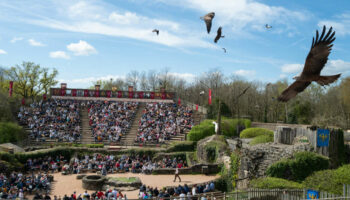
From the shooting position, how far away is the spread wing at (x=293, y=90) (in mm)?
5895

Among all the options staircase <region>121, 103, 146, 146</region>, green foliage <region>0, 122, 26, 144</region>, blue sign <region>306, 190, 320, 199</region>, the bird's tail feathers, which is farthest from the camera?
staircase <region>121, 103, 146, 146</region>

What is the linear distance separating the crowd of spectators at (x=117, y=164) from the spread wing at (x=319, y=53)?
20.2 m

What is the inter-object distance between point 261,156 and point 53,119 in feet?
92.5

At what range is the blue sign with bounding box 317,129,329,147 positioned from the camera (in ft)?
43.9

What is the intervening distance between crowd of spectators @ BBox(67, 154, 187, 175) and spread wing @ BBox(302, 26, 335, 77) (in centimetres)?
2017

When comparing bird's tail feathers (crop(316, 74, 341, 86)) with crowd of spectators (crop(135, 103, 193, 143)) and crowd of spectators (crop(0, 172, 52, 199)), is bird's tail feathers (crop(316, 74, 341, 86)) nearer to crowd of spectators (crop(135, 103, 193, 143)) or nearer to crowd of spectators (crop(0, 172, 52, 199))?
crowd of spectators (crop(0, 172, 52, 199))

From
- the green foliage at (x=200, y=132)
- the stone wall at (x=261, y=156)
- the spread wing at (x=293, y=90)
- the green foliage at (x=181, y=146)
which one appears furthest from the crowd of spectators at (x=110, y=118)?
the spread wing at (x=293, y=90)

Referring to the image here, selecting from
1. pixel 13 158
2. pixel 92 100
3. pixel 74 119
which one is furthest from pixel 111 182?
pixel 92 100

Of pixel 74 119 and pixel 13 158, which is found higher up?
pixel 74 119

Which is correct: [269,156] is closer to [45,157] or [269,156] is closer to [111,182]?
[111,182]

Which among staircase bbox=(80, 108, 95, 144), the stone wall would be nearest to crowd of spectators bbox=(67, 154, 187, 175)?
staircase bbox=(80, 108, 95, 144)

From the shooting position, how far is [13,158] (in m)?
22.6

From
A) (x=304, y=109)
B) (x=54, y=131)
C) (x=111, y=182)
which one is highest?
(x=304, y=109)

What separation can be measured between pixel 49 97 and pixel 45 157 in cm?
1765
